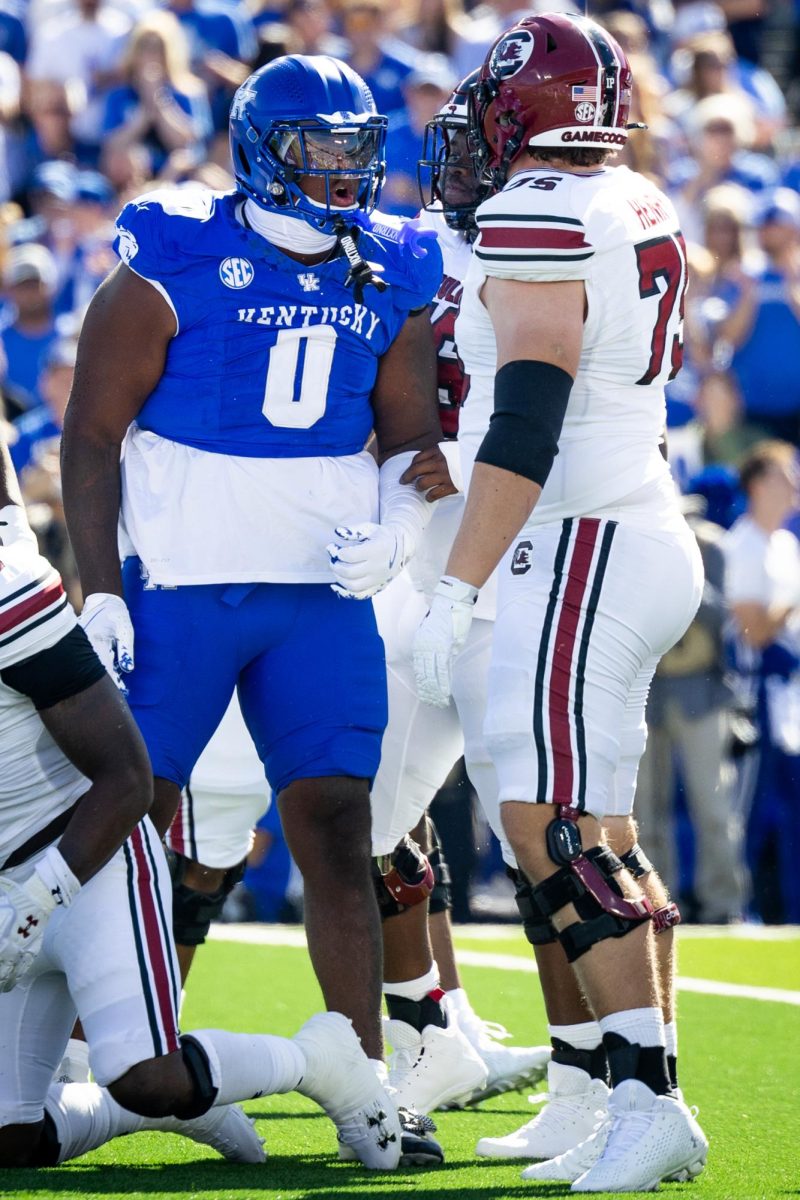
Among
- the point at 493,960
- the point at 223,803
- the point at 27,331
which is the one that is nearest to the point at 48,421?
the point at 27,331

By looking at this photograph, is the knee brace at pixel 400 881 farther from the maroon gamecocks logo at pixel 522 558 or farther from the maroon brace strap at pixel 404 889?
the maroon gamecocks logo at pixel 522 558

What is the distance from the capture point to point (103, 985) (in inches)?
133

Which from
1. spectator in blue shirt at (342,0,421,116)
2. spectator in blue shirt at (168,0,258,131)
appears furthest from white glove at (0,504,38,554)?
spectator in blue shirt at (168,0,258,131)

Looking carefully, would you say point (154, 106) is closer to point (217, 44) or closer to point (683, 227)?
point (217, 44)

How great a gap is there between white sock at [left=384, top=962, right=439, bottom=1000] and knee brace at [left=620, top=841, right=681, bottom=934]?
0.81m

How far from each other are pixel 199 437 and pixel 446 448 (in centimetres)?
69

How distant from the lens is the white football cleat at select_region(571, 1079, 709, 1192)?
3252 mm

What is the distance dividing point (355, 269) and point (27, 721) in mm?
1174

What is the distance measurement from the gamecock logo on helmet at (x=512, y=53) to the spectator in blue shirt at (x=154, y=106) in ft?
23.4

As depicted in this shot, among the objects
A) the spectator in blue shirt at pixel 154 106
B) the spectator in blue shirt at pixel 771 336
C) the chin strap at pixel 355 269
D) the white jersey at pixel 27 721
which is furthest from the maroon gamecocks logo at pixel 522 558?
the spectator in blue shirt at pixel 154 106

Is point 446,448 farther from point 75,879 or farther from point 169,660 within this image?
point 75,879

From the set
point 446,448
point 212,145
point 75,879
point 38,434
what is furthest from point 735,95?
point 75,879

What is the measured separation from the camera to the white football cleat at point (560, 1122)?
3.83m

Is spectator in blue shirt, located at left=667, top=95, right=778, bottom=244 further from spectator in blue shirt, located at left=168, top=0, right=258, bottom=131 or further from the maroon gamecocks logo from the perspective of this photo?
the maroon gamecocks logo
